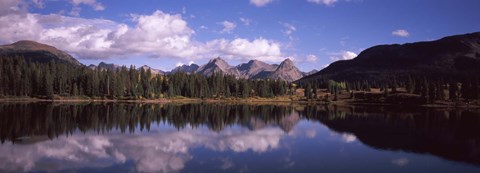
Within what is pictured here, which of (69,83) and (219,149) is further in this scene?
(69,83)

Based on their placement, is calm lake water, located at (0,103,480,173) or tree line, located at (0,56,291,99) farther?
tree line, located at (0,56,291,99)

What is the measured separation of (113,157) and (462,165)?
34.6 m

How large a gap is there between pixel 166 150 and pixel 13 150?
15298 mm

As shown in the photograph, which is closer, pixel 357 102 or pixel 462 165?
pixel 462 165

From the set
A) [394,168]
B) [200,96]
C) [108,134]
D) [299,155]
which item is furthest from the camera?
[200,96]

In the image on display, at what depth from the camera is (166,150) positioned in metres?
45.5

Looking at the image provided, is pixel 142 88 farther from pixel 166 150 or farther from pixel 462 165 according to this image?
pixel 462 165

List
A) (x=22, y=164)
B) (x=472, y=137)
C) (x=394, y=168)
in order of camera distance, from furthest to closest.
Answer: (x=472, y=137) → (x=394, y=168) → (x=22, y=164)

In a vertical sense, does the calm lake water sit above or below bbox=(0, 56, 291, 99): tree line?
below

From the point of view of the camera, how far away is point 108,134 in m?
57.6

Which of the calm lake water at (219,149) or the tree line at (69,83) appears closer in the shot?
the calm lake water at (219,149)

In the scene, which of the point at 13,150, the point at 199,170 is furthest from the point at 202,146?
the point at 13,150

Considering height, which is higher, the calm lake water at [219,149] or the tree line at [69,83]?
the tree line at [69,83]

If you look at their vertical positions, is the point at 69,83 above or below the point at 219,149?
above
